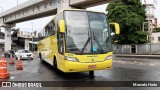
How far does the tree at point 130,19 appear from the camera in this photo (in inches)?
1984

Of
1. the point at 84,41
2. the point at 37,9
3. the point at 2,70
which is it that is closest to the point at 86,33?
the point at 84,41

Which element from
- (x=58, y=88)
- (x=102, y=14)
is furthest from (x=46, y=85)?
(x=102, y=14)

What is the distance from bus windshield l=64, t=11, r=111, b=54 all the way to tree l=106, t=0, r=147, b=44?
3824cm

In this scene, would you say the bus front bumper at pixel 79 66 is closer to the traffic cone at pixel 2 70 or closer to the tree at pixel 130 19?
the traffic cone at pixel 2 70

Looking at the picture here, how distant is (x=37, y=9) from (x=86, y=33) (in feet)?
94.4

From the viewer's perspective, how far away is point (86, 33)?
12055 mm

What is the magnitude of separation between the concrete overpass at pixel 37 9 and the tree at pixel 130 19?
16357 mm

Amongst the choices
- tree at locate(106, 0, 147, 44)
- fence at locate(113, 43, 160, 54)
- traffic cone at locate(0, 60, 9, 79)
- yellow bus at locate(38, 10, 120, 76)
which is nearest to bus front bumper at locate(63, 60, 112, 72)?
yellow bus at locate(38, 10, 120, 76)

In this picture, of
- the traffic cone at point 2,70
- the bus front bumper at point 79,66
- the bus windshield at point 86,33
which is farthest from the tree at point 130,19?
the traffic cone at point 2,70

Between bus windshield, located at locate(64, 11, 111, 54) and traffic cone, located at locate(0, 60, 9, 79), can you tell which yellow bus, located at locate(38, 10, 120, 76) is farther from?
traffic cone, located at locate(0, 60, 9, 79)

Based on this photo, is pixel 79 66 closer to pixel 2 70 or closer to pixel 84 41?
pixel 84 41

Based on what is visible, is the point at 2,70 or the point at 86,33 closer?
the point at 86,33

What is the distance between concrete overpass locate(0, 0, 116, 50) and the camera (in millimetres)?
29312

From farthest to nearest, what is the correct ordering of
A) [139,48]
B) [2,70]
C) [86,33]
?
[139,48] < [2,70] < [86,33]
